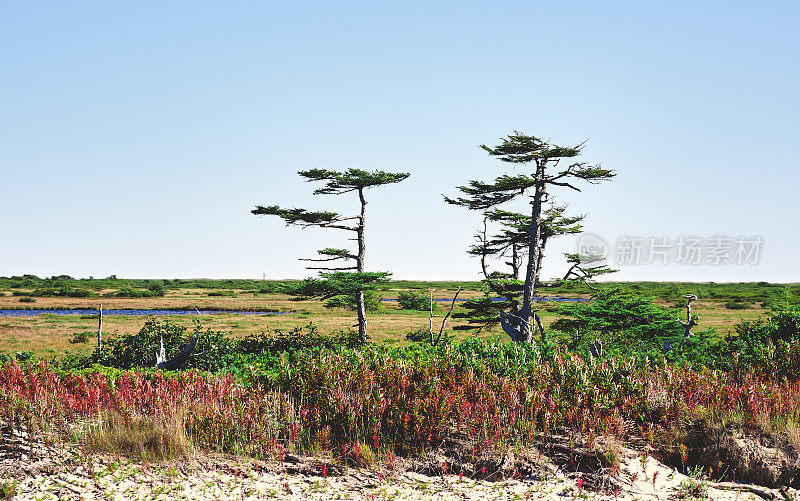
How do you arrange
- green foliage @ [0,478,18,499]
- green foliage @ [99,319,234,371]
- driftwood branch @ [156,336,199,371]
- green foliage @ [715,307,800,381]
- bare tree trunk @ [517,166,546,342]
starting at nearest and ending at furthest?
green foliage @ [0,478,18,499] → green foliage @ [715,307,800,381] → driftwood branch @ [156,336,199,371] → green foliage @ [99,319,234,371] → bare tree trunk @ [517,166,546,342]

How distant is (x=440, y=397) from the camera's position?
17.7 ft

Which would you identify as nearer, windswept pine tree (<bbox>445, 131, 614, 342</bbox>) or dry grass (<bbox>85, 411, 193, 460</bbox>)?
dry grass (<bbox>85, 411, 193, 460</bbox>)

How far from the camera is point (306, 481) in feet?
15.2

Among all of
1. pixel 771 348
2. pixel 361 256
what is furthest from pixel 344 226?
pixel 771 348

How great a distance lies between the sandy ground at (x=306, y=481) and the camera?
4.33m

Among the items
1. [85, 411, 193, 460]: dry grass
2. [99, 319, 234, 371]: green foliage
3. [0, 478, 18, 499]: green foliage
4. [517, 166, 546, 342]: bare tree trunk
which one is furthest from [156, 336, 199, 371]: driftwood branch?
[517, 166, 546, 342]: bare tree trunk

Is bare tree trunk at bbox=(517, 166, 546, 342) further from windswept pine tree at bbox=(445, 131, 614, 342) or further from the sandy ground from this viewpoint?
the sandy ground

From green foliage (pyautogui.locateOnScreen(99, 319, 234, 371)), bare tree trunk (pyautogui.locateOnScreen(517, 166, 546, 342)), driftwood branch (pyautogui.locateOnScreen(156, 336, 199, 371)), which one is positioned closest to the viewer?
driftwood branch (pyautogui.locateOnScreen(156, 336, 199, 371))

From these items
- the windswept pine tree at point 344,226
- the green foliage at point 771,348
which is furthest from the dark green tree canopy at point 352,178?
the green foliage at point 771,348

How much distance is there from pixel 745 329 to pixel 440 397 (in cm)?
859

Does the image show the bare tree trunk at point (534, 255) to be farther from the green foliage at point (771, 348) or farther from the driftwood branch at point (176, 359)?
the driftwood branch at point (176, 359)

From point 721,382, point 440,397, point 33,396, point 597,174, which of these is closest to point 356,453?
point 440,397

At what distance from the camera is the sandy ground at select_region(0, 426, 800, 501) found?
14.2 ft

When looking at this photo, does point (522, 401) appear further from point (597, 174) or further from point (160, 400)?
point (597, 174)
